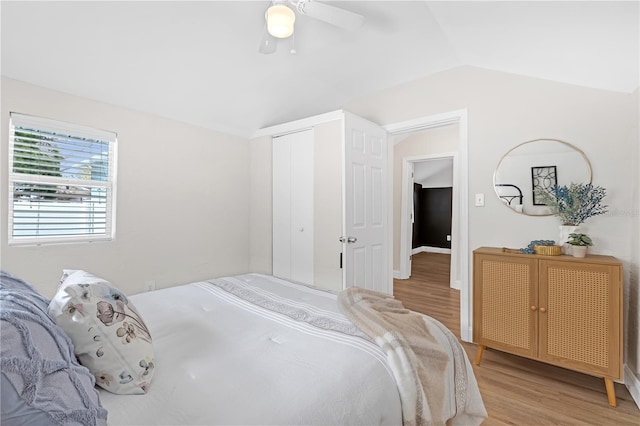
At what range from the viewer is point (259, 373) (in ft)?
3.16

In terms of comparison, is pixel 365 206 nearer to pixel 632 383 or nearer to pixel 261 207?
pixel 261 207

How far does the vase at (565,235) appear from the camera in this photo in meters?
2.22

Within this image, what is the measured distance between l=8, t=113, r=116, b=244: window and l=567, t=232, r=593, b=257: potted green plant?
365 centimetres

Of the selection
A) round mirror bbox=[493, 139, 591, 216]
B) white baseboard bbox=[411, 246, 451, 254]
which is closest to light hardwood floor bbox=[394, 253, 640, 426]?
round mirror bbox=[493, 139, 591, 216]

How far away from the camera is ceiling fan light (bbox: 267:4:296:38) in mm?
1613

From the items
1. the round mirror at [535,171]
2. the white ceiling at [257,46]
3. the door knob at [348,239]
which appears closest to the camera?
the white ceiling at [257,46]

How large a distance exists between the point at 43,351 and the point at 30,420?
0.17 metres

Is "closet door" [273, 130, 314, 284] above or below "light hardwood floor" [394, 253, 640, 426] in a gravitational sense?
above

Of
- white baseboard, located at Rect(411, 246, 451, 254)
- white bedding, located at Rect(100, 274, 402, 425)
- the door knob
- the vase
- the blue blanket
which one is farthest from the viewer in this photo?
white baseboard, located at Rect(411, 246, 451, 254)

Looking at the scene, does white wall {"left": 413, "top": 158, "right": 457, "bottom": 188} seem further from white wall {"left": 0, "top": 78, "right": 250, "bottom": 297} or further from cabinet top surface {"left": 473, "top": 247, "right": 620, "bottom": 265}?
white wall {"left": 0, "top": 78, "right": 250, "bottom": 297}

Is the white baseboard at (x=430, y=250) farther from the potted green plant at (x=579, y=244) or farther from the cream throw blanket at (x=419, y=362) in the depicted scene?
the cream throw blanket at (x=419, y=362)

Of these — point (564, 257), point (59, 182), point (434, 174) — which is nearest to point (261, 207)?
point (59, 182)

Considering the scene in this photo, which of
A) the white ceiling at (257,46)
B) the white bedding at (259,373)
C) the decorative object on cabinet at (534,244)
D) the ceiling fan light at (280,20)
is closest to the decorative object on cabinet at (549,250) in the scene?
the decorative object on cabinet at (534,244)

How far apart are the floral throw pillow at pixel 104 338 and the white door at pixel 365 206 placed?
2032 mm
